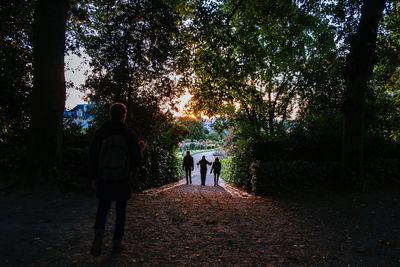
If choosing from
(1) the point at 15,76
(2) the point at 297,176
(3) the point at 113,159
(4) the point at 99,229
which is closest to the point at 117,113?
(3) the point at 113,159

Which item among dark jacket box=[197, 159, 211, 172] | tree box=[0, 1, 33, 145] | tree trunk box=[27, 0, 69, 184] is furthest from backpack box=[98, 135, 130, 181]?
dark jacket box=[197, 159, 211, 172]

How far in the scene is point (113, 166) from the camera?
466cm

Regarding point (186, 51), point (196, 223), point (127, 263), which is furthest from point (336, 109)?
point (127, 263)

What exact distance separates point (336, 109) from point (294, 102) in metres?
11.1

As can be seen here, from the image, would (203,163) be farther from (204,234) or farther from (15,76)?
(204,234)

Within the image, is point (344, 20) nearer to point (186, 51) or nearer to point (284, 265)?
point (186, 51)

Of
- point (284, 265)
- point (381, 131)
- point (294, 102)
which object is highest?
point (294, 102)

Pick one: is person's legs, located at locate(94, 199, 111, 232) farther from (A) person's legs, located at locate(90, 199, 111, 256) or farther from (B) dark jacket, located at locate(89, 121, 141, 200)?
(B) dark jacket, located at locate(89, 121, 141, 200)

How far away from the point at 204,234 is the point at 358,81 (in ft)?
23.2

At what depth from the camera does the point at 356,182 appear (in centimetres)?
1124

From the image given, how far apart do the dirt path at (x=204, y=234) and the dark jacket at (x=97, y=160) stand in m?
0.74

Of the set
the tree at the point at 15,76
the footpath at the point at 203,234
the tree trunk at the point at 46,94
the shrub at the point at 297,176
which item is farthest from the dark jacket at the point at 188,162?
the footpath at the point at 203,234

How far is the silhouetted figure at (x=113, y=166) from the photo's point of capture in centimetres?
467

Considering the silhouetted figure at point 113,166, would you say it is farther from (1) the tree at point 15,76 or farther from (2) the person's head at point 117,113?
(1) the tree at point 15,76
